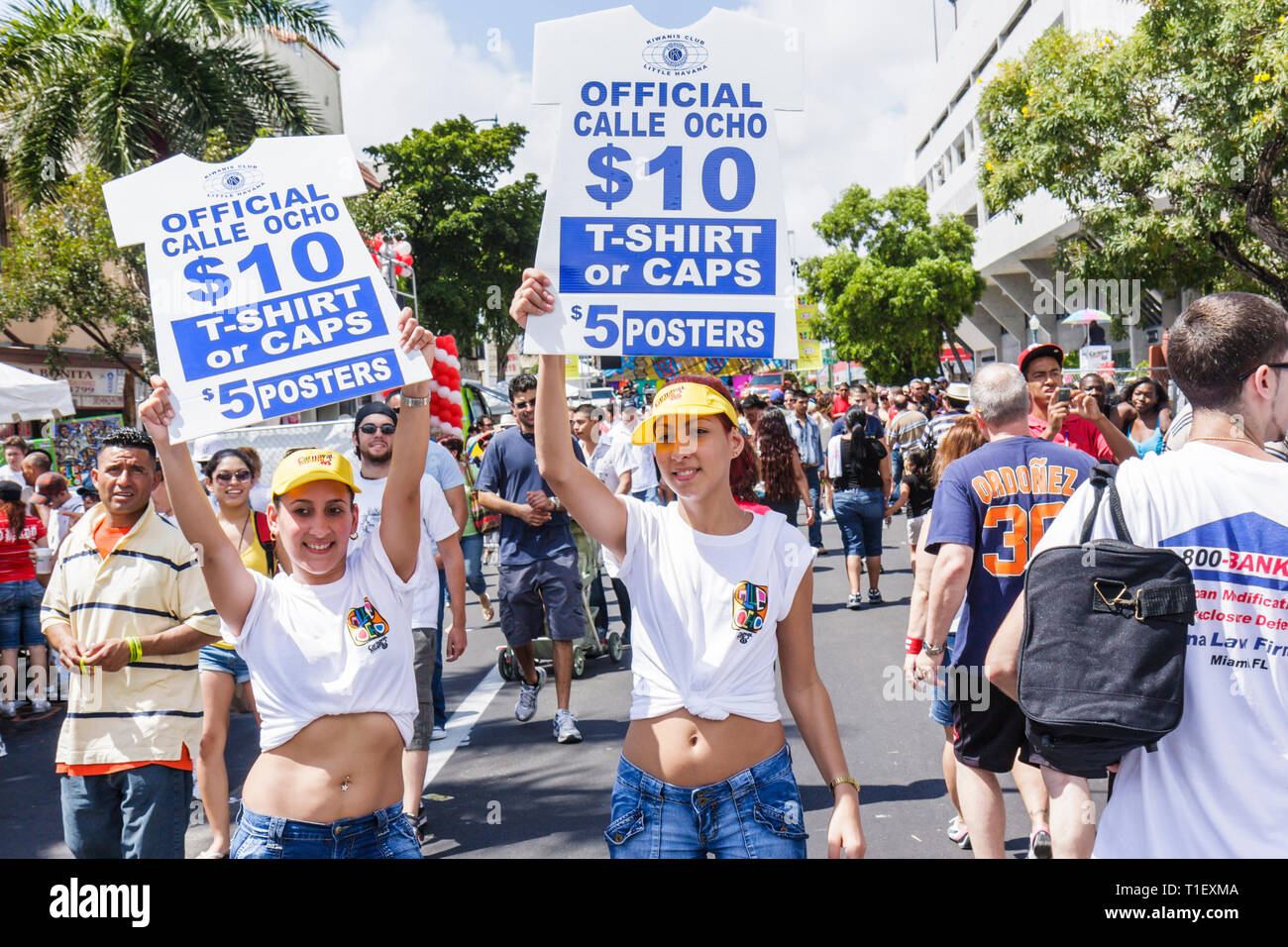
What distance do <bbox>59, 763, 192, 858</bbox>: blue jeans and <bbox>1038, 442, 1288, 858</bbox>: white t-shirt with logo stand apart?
9.99ft

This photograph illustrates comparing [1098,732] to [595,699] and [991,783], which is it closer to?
[991,783]

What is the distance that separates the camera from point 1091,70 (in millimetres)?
15414

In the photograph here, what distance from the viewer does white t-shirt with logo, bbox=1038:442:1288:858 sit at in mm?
2033

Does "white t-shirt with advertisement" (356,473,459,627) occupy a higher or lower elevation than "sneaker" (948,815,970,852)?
higher

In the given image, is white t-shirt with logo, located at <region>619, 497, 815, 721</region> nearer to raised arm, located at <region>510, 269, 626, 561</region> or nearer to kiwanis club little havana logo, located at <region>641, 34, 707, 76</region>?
raised arm, located at <region>510, 269, 626, 561</region>

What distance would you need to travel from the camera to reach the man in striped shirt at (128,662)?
3686 mm

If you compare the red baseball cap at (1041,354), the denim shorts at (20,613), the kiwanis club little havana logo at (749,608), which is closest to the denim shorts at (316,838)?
the kiwanis club little havana logo at (749,608)

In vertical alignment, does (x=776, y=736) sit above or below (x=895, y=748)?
above

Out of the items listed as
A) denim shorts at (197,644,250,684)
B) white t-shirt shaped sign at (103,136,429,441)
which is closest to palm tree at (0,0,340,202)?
denim shorts at (197,644,250,684)

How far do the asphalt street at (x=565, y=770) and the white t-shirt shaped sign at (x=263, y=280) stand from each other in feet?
7.99

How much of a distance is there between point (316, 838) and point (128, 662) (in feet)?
4.34

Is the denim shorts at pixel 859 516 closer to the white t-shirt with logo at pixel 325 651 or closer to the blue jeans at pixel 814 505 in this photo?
the blue jeans at pixel 814 505

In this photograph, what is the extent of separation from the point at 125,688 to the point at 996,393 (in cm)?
333

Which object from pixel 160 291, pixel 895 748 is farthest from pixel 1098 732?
pixel 895 748
